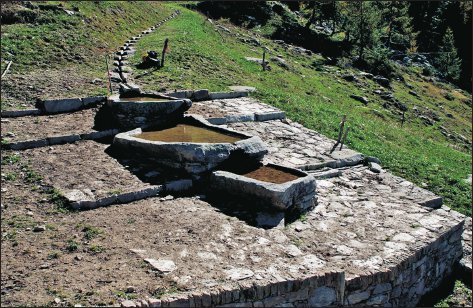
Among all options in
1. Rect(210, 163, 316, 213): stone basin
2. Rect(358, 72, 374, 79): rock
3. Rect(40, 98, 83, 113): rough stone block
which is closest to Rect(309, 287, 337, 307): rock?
Rect(210, 163, 316, 213): stone basin

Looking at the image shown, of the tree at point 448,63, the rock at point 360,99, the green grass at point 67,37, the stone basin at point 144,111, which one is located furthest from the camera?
the tree at point 448,63

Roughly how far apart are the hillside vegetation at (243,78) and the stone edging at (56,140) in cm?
226

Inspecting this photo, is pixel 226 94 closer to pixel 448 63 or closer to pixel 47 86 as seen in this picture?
pixel 47 86

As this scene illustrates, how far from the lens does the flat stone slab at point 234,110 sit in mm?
14339

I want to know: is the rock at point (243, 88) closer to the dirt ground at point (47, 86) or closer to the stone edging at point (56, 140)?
the dirt ground at point (47, 86)

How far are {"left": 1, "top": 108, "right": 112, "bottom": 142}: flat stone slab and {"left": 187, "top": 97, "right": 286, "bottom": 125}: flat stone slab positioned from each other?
2968 millimetres

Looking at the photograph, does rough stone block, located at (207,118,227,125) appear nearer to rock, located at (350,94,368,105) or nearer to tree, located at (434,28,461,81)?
rock, located at (350,94,368,105)

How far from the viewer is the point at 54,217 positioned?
27.7ft

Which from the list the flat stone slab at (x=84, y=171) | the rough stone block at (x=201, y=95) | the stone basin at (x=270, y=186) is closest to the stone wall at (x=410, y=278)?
the stone basin at (x=270, y=186)

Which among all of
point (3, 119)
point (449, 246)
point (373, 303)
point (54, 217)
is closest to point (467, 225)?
point (449, 246)

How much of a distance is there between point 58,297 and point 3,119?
7462 millimetres

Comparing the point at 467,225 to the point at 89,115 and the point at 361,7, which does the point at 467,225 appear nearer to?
the point at 89,115

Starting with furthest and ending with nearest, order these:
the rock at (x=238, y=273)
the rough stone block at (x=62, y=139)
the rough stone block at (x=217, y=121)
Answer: the rough stone block at (x=217, y=121)
the rough stone block at (x=62, y=139)
the rock at (x=238, y=273)

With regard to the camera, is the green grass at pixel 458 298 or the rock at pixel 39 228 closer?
the rock at pixel 39 228
